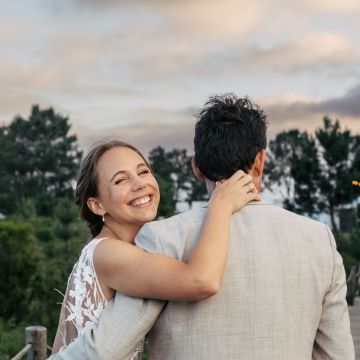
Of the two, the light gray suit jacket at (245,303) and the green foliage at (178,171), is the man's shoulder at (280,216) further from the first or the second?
the green foliage at (178,171)

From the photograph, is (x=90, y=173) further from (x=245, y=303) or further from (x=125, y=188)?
(x=245, y=303)

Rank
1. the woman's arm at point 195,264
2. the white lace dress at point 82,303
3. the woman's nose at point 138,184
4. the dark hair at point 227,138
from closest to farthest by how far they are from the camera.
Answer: the woman's arm at point 195,264, the dark hair at point 227,138, the white lace dress at point 82,303, the woman's nose at point 138,184

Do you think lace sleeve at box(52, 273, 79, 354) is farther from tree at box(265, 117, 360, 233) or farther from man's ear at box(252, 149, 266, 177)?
tree at box(265, 117, 360, 233)

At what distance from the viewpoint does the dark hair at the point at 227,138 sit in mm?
2131

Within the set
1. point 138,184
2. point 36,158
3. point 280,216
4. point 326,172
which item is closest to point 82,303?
point 138,184

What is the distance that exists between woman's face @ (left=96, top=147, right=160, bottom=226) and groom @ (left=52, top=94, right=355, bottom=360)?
266mm

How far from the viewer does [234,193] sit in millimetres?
2129

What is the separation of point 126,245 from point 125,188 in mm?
269

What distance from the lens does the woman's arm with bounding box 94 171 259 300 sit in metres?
2.03

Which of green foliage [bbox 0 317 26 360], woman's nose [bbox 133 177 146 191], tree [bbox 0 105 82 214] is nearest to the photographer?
woman's nose [bbox 133 177 146 191]

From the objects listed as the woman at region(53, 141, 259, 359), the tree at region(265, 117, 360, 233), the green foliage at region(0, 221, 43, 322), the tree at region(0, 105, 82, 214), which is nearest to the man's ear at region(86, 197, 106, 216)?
the woman at region(53, 141, 259, 359)

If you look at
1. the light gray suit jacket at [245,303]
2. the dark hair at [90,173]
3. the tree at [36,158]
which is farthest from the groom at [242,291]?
the tree at [36,158]

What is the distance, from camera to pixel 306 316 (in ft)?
7.02

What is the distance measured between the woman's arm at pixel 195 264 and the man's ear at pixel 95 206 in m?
0.31
